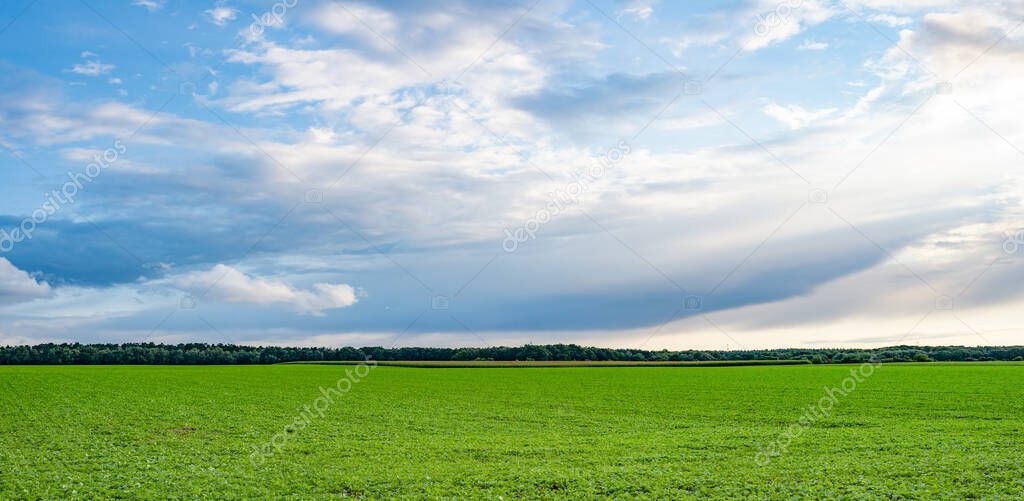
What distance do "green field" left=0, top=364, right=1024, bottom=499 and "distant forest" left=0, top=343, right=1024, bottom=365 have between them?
234 ft

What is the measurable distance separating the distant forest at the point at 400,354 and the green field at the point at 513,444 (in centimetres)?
7127

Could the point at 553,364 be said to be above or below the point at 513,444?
above

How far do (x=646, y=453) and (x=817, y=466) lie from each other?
6196 millimetres

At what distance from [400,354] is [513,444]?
11357 centimetres

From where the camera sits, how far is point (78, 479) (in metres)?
23.7

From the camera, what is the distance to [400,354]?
142 meters

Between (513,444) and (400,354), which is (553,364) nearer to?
(400,354)

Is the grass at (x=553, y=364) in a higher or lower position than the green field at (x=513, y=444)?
higher

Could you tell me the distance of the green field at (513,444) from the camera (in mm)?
22250

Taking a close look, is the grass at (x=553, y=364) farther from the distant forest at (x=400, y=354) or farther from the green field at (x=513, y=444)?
the green field at (x=513, y=444)

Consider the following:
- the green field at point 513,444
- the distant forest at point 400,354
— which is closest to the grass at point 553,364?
the distant forest at point 400,354

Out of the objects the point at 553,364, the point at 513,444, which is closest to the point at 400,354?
the point at 553,364

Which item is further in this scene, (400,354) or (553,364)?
(400,354)

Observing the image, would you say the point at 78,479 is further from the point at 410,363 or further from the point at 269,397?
the point at 410,363
